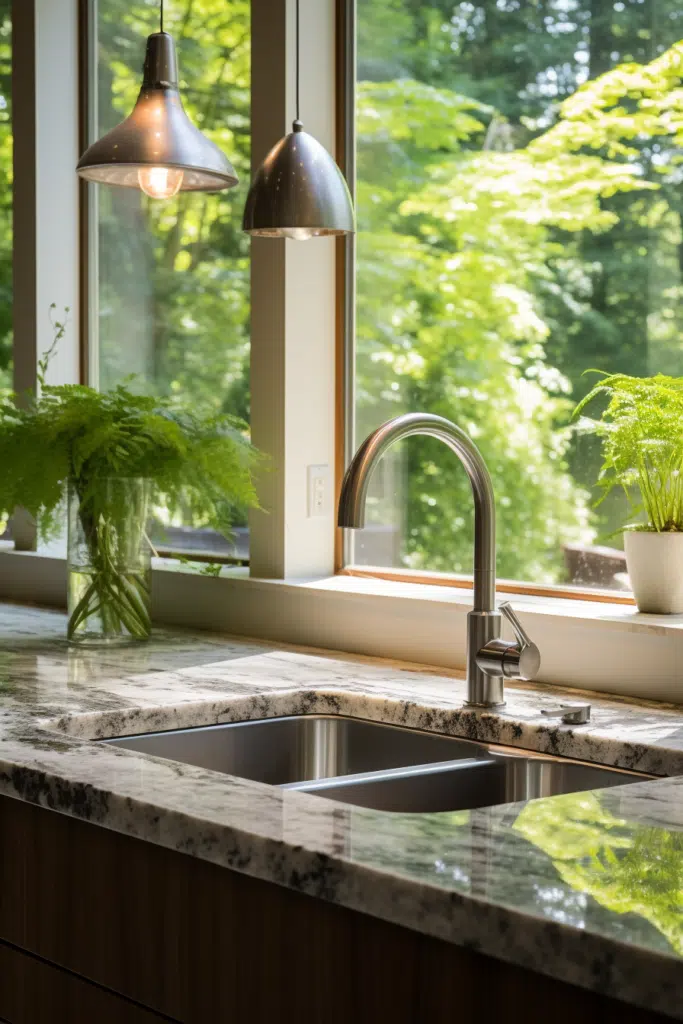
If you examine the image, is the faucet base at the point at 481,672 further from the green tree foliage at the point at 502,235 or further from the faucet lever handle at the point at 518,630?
the green tree foliage at the point at 502,235

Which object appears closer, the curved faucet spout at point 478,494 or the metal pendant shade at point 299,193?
the curved faucet spout at point 478,494

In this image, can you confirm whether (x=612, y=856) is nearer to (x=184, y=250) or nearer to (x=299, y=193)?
(x=299, y=193)

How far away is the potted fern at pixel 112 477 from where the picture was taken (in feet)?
7.98

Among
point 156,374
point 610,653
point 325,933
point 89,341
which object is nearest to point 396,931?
point 325,933

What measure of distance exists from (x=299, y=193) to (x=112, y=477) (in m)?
0.64

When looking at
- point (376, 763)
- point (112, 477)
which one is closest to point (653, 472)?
point (376, 763)

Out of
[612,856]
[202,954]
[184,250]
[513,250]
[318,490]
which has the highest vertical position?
[184,250]

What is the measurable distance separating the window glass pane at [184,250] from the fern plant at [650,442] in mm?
918

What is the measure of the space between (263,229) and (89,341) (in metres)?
1.41

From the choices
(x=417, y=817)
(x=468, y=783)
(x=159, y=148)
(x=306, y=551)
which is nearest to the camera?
(x=417, y=817)

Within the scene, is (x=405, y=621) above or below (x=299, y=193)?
below

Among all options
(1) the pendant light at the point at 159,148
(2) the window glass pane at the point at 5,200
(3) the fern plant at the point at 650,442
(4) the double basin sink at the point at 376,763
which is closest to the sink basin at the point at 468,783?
(4) the double basin sink at the point at 376,763

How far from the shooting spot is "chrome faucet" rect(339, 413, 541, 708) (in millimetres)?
1865

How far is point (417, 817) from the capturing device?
1315 millimetres
